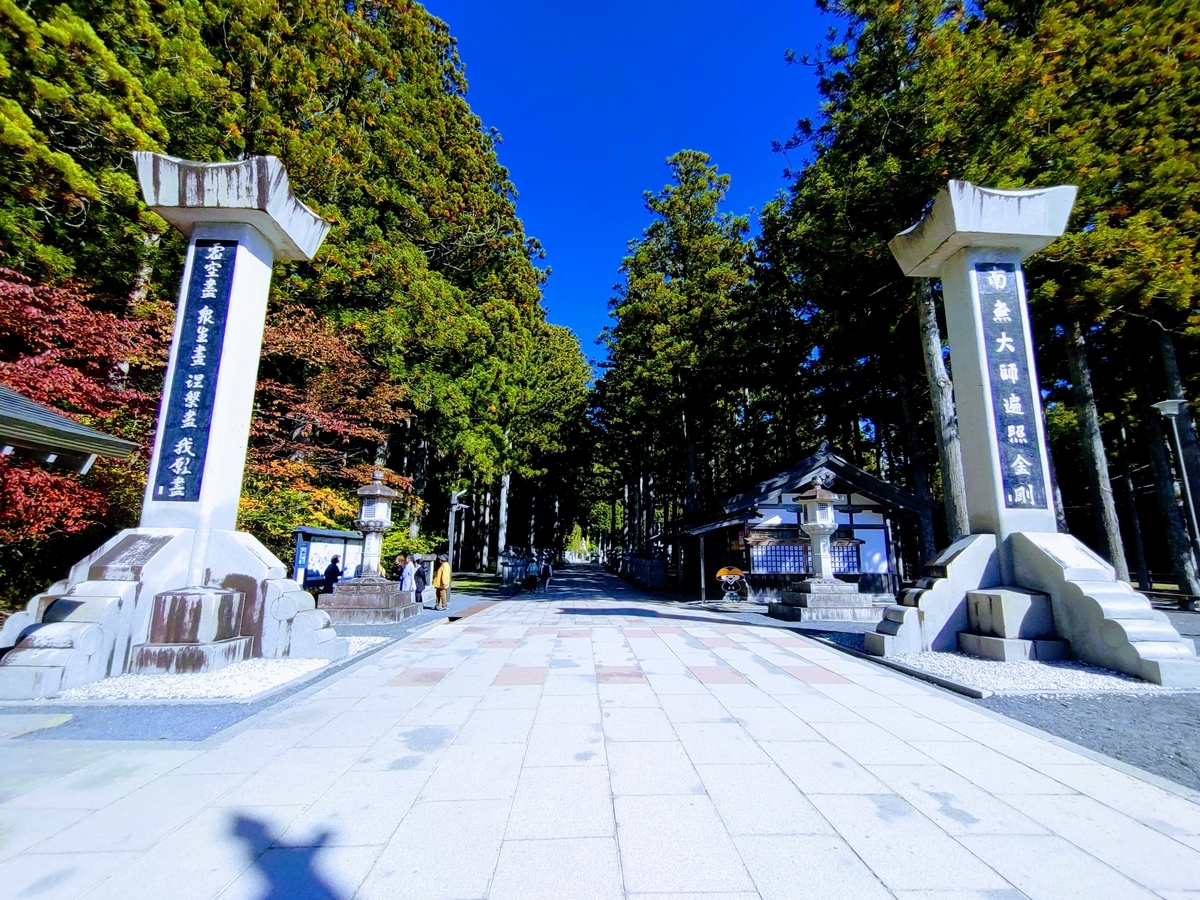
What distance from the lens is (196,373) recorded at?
6.42m

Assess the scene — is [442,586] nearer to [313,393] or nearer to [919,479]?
[313,393]

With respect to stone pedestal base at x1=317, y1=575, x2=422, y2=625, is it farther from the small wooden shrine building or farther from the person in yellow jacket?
the small wooden shrine building

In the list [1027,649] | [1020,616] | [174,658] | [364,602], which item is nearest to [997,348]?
[1020,616]

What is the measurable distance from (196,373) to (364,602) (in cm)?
516

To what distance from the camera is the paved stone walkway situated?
2.16 m

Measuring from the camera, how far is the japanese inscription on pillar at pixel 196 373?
618cm

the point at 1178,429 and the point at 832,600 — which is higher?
the point at 1178,429

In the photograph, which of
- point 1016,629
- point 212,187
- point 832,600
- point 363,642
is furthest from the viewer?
point 832,600

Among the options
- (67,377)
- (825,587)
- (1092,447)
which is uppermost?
(1092,447)

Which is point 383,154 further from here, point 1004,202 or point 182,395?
point 1004,202

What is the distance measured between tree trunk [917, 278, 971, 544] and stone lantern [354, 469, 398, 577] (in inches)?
448

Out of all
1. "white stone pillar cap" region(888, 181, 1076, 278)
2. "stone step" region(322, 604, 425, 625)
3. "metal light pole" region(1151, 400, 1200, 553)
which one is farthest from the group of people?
"metal light pole" region(1151, 400, 1200, 553)

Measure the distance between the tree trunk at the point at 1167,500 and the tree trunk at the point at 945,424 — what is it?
8.86 metres

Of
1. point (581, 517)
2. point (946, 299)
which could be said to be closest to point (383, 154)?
point (946, 299)
